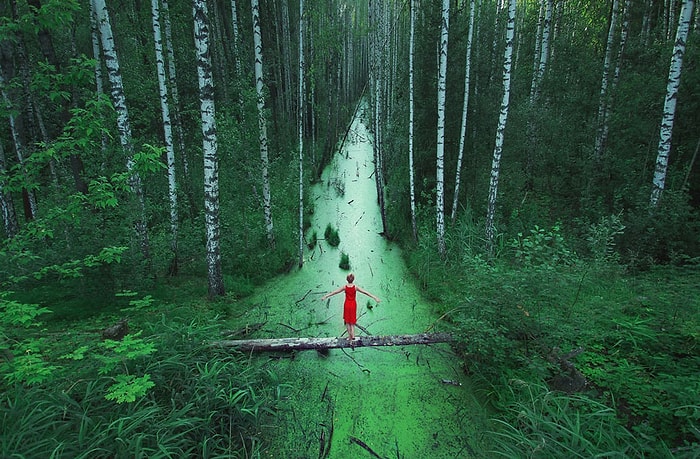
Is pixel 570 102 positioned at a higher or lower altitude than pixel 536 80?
lower

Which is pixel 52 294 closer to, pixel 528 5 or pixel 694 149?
pixel 694 149

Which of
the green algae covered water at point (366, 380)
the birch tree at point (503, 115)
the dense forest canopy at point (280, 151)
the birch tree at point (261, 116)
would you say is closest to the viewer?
the green algae covered water at point (366, 380)

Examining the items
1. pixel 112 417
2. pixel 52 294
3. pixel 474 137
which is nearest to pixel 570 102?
pixel 474 137

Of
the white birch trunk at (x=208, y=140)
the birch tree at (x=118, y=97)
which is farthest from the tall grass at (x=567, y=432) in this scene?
the birch tree at (x=118, y=97)

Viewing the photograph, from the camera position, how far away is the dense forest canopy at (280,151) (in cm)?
443

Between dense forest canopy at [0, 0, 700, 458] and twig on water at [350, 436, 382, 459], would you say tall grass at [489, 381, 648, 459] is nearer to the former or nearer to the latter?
twig on water at [350, 436, 382, 459]

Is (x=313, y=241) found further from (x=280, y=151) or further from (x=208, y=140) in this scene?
(x=280, y=151)

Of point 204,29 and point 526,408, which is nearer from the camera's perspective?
point 526,408

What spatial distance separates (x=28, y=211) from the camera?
8.09m

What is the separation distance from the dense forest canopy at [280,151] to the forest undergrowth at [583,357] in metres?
0.52

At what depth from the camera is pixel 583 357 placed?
12.5ft

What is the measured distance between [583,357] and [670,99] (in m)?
5.86

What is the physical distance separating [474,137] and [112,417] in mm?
9551

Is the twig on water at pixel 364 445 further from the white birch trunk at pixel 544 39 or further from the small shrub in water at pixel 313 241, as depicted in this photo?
the white birch trunk at pixel 544 39
